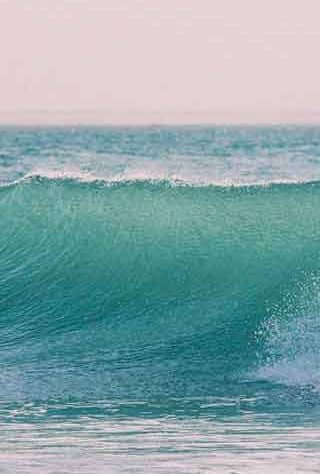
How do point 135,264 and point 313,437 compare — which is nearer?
point 313,437

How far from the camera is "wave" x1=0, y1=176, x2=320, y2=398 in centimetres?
1291

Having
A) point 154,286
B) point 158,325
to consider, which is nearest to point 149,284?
point 154,286

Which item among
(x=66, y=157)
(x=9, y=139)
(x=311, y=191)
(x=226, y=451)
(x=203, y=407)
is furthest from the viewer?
(x=9, y=139)

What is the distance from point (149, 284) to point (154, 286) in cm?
9

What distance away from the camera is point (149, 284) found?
15570 mm

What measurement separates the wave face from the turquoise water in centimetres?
2

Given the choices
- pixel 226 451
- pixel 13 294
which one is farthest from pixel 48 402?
pixel 13 294

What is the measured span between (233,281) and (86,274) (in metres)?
1.84

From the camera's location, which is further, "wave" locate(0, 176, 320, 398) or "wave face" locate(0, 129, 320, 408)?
"wave" locate(0, 176, 320, 398)

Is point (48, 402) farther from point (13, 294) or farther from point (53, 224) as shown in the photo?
point (53, 224)

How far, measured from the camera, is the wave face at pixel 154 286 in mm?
12727

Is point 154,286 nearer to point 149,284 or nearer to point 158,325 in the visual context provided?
point 149,284

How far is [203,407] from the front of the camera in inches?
446

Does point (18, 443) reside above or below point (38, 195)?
below
